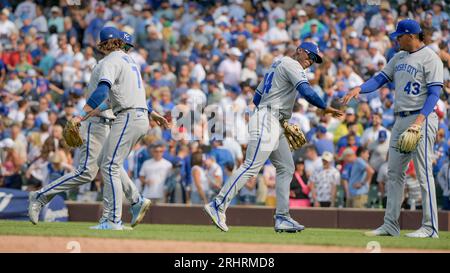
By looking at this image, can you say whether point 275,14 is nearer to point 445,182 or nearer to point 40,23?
point 40,23

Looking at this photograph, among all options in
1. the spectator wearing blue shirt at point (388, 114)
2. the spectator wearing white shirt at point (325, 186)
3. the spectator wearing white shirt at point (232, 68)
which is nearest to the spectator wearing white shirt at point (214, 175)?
the spectator wearing white shirt at point (325, 186)

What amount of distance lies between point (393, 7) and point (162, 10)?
5.65 meters

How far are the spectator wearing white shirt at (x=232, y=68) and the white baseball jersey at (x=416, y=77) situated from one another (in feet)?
35.3

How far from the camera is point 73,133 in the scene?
11594mm

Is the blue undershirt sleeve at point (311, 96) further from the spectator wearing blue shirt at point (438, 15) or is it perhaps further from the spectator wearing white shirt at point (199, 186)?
the spectator wearing blue shirt at point (438, 15)

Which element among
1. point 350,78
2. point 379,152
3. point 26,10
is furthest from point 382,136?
point 26,10

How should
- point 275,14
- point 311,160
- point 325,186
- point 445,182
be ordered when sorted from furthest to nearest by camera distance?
1. point 275,14
2. point 311,160
3. point 325,186
4. point 445,182

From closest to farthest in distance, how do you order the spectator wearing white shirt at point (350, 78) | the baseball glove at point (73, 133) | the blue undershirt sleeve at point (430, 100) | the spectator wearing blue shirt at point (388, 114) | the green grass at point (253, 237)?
the green grass at point (253, 237), the blue undershirt sleeve at point (430, 100), the baseball glove at point (73, 133), the spectator wearing blue shirt at point (388, 114), the spectator wearing white shirt at point (350, 78)

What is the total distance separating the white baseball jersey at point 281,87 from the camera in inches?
458

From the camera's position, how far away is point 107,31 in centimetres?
1155

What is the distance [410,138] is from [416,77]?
2.53ft

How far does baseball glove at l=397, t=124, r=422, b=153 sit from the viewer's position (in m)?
11.0
